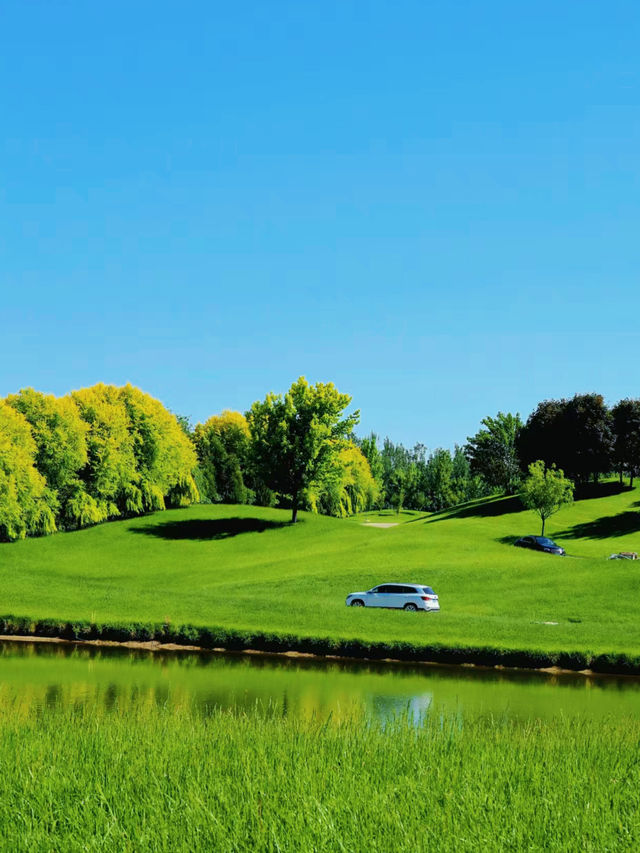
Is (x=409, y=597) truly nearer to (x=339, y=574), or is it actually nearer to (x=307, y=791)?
(x=339, y=574)

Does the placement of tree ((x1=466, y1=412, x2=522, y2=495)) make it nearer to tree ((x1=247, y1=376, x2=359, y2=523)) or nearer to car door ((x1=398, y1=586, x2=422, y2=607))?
tree ((x1=247, y1=376, x2=359, y2=523))

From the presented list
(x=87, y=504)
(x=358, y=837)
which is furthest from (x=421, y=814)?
(x=87, y=504)

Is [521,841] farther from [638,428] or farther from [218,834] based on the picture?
[638,428]

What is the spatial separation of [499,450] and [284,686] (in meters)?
97.5

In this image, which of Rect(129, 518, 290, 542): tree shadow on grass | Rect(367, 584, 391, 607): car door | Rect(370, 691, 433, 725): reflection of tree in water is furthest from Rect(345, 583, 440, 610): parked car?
Rect(129, 518, 290, 542): tree shadow on grass

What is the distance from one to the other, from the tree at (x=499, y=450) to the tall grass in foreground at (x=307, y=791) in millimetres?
107955

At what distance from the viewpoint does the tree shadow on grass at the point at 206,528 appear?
75756mm

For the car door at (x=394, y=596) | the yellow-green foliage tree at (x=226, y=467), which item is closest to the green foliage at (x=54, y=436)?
the yellow-green foliage tree at (x=226, y=467)

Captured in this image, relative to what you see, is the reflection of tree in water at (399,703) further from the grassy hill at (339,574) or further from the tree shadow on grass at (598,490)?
the tree shadow on grass at (598,490)

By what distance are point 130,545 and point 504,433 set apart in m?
63.8

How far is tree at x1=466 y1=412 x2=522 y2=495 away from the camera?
119 metres

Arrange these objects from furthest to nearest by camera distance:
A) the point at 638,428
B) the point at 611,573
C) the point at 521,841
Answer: the point at 638,428, the point at 611,573, the point at 521,841

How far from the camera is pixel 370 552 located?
6222cm

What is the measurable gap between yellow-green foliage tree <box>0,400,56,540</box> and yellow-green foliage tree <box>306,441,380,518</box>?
78.6ft
